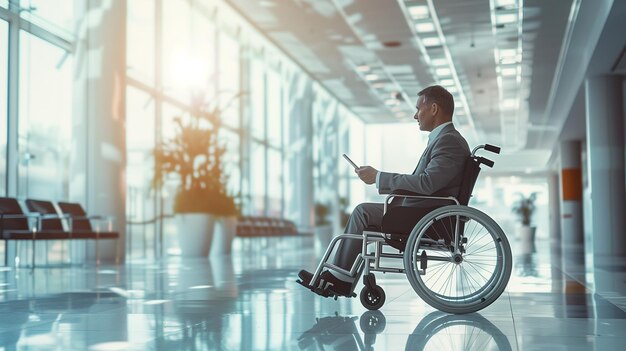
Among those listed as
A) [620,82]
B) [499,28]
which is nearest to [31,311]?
[620,82]

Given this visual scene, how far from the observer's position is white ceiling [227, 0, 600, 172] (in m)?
11.6

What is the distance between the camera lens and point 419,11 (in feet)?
38.9

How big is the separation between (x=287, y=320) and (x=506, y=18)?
32.3 feet

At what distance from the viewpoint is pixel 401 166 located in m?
27.1

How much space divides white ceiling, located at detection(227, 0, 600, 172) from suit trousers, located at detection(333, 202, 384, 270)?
7875 millimetres

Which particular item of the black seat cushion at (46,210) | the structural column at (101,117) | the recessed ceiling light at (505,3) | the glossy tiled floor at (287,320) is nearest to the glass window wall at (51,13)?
the structural column at (101,117)

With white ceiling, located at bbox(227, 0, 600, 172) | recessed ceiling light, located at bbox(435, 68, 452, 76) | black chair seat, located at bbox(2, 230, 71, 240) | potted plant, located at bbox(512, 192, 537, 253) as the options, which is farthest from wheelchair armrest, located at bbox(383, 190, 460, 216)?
potted plant, located at bbox(512, 192, 537, 253)

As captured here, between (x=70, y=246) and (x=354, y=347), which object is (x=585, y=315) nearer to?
(x=354, y=347)

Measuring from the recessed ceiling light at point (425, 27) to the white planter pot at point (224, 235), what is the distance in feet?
14.8

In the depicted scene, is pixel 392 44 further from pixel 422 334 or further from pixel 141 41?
pixel 422 334

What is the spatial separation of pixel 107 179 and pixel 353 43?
659cm

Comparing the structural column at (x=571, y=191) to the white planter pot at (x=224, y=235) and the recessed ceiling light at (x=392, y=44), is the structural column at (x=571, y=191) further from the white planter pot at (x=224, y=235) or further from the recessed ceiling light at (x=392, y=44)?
the white planter pot at (x=224, y=235)

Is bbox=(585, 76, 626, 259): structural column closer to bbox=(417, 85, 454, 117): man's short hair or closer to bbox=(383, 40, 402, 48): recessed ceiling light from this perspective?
bbox=(383, 40, 402, 48): recessed ceiling light

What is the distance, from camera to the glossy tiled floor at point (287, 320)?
7.70 feet
